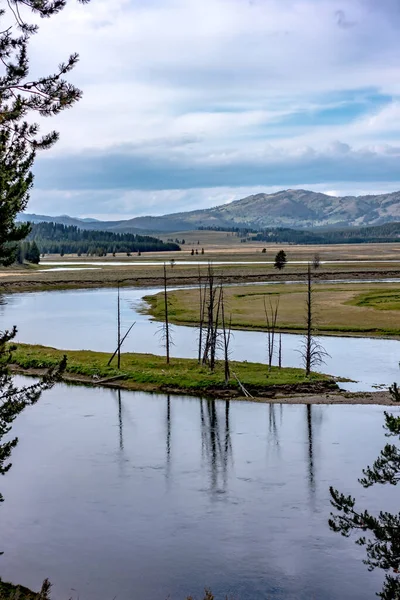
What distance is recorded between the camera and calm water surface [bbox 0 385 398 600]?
988 inches

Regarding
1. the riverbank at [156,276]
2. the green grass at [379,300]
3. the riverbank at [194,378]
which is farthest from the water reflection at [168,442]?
the riverbank at [156,276]

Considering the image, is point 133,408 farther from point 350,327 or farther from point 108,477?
point 350,327

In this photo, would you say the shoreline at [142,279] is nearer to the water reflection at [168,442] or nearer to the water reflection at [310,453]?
the water reflection at [168,442]

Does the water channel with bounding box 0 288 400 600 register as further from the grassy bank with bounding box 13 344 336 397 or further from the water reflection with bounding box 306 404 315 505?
the grassy bank with bounding box 13 344 336 397

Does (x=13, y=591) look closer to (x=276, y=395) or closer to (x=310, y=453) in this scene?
(x=310, y=453)

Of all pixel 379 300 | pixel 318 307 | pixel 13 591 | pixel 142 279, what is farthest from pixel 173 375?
pixel 142 279

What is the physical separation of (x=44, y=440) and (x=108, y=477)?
7.31 meters

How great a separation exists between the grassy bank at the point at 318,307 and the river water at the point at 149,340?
12.2ft

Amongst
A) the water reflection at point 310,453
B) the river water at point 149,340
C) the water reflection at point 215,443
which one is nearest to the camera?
the water reflection at point 310,453

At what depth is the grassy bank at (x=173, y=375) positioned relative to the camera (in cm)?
5206

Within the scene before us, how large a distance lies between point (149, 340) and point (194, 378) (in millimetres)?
20427

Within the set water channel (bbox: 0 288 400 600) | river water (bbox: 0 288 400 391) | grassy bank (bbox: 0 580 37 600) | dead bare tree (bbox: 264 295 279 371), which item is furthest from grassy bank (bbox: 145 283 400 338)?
grassy bank (bbox: 0 580 37 600)

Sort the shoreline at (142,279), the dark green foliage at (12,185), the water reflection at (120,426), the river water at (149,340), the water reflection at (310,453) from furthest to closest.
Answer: the shoreline at (142,279), the river water at (149,340), the water reflection at (120,426), the water reflection at (310,453), the dark green foliage at (12,185)

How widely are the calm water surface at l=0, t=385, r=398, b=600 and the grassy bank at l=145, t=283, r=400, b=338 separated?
110 ft
